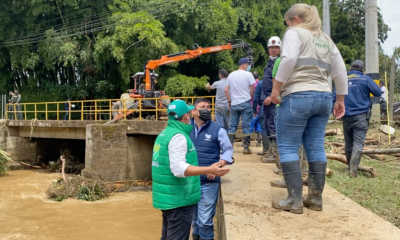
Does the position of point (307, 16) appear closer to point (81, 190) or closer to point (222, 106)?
point (222, 106)

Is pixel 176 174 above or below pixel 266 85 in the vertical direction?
below

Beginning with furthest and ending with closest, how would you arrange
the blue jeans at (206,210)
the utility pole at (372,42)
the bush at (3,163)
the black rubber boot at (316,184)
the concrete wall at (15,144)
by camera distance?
the concrete wall at (15,144) → the bush at (3,163) → the utility pole at (372,42) → the blue jeans at (206,210) → the black rubber boot at (316,184)

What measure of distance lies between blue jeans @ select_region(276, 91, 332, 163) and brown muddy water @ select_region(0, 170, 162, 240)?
453 cm

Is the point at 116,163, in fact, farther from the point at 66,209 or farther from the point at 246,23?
→ the point at 246,23

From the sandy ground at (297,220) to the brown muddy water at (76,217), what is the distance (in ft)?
11.8

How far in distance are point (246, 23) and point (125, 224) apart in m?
15.3

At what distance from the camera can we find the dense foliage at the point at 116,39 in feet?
58.6

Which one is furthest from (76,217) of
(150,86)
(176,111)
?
(150,86)

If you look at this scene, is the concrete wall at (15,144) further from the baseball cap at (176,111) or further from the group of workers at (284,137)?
the baseball cap at (176,111)

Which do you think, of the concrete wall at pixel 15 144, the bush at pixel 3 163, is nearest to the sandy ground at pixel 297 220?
the bush at pixel 3 163

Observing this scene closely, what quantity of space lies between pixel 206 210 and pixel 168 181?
1.02 meters

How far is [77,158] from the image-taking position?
15.9 m

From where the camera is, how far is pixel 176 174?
100 inches

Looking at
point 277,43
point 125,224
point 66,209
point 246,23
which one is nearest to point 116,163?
point 66,209
